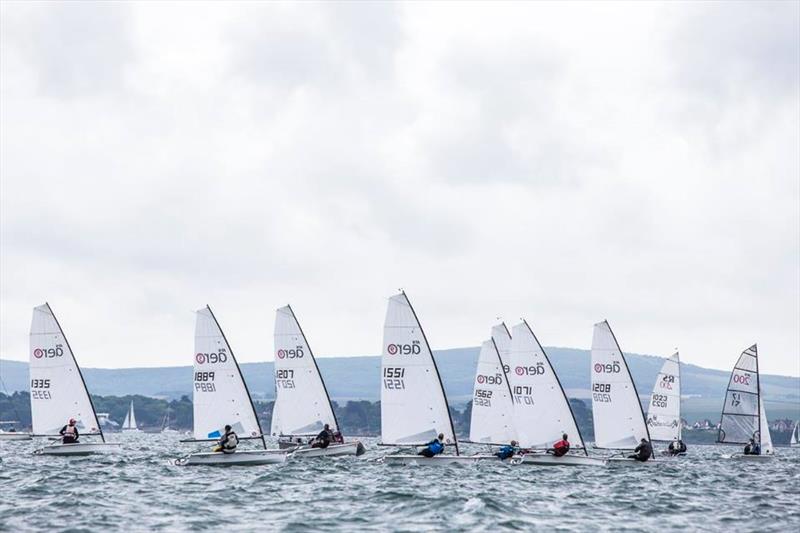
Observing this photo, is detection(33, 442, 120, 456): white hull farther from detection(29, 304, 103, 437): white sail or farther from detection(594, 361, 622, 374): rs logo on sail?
detection(594, 361, 622, 374): rs logo on sail

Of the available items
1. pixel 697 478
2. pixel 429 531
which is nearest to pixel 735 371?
pixel 697 478

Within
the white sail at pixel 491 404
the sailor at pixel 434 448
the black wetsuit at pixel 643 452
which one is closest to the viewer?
the sailor at pixel 434 448

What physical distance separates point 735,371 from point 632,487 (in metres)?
37.4

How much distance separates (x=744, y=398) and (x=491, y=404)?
76.7ft

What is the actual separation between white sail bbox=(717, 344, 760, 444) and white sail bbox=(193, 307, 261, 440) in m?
38.1

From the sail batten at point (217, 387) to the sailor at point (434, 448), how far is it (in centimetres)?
786

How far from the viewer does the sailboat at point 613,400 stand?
206 ft

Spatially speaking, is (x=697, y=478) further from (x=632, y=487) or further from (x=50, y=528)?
(x=50, y=528)

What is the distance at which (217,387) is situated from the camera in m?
58.1

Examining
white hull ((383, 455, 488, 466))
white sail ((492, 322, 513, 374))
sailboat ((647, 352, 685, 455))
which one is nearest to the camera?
white hull ((383, 455, 488, 466))

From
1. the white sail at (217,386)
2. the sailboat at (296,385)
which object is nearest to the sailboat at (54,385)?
the sailboat at (296,385)

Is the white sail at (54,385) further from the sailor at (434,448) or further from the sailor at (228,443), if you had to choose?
the sailor at (434,448)

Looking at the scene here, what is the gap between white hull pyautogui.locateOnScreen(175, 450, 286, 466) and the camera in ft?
180

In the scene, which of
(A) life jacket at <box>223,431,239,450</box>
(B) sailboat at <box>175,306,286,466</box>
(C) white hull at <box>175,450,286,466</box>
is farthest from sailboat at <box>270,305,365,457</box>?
(A) life jacket at <box>223,431,239,450</box>
